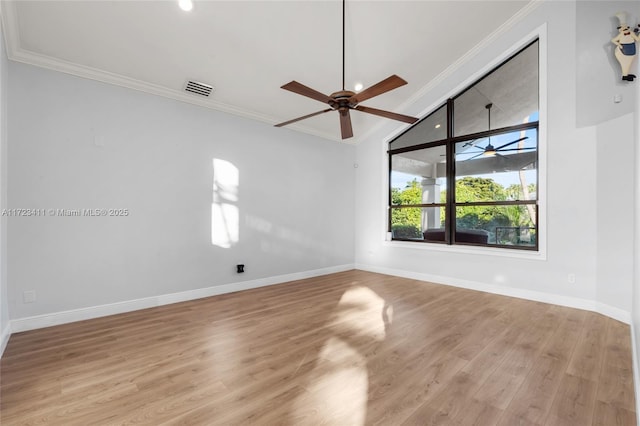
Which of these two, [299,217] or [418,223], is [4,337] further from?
[418,223]

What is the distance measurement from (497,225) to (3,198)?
621 cm

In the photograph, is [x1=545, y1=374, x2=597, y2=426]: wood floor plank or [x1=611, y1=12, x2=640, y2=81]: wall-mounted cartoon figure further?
[x1=611, y1=12, x2=640, y2=81]: wall-mounted cartoon figure

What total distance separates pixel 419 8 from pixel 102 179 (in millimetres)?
4470

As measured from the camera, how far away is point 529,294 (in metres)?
4.17

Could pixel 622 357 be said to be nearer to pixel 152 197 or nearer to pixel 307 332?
pixel 307 332

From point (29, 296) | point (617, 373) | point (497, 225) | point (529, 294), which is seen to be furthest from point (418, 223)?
point (29, 296)

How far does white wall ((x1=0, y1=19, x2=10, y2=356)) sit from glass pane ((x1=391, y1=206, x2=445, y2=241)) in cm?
565

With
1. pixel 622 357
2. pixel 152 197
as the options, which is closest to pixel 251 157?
pixel 152 197

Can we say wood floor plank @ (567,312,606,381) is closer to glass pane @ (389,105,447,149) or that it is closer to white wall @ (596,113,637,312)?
white wall @ (596,113,637,312)

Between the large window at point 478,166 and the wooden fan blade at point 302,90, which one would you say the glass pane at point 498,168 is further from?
the wooden fan blade at point 302,90

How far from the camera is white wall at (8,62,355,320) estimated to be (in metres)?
3.14

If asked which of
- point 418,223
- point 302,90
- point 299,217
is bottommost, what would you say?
point 418,223

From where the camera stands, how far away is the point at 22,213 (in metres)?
3.09

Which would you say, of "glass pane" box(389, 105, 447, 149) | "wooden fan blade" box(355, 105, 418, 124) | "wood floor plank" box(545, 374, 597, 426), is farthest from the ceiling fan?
"wood floor plank" box(545, 374, 597, 426)
